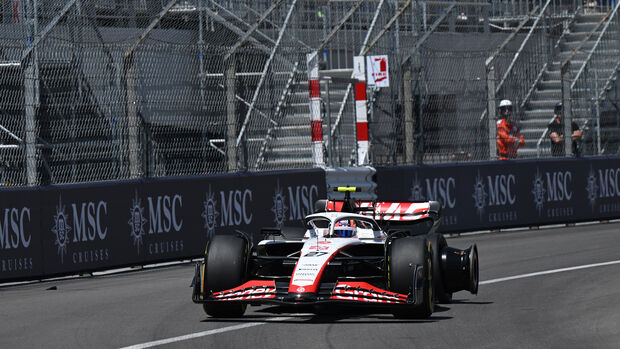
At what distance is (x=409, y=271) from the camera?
32.0 ft

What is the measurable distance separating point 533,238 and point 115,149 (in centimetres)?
702

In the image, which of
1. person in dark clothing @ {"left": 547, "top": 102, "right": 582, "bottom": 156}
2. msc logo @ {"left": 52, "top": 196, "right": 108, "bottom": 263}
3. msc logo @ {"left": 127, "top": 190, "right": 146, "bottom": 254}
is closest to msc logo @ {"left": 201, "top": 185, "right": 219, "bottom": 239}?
msc logo @ {"left": 127, "top": 190, "right": 146, "bottom": 254}

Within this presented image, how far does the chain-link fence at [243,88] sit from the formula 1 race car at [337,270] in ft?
16.3

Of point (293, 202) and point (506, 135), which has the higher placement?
point (506, 135)

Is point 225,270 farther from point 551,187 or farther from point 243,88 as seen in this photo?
point 551,187

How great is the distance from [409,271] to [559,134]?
1441cm

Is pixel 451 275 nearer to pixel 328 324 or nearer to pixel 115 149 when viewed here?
pixel 328 324

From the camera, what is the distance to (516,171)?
71.4 ft

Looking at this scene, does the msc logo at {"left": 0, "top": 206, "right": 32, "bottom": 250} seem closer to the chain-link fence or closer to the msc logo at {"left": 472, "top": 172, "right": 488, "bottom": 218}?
the chain-link fence

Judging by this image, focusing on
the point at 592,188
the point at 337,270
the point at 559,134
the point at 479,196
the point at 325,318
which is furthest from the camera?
the point at 559,134

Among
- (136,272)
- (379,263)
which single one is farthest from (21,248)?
(379,263)

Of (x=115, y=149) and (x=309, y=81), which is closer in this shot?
(x=115, y=149)

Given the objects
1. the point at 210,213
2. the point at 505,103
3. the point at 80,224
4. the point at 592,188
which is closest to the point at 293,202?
the point at 210,213

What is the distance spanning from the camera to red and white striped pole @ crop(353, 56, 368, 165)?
19500 millimetres
